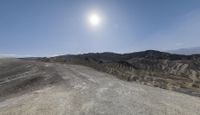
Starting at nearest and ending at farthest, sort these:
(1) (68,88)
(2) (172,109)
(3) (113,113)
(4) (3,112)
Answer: (3) (113,113) → (2) (172,109) → (4) (3,112) → (1) (68,88)


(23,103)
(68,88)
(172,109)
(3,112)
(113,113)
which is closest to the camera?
(113,113)

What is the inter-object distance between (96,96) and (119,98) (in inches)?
56.4

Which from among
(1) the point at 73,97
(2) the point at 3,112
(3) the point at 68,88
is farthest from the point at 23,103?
(3) the point at 68,88

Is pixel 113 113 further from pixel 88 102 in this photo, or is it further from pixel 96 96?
pixel 96 96

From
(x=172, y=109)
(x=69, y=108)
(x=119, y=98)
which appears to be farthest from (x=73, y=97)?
(x=172, y=109)

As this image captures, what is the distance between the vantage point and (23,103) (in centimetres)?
1177

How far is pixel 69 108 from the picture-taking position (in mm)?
10266

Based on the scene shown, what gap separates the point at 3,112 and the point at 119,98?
6.48 metres

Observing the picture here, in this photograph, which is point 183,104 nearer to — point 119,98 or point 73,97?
point 119,98

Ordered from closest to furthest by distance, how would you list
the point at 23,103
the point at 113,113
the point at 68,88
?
1. the point at 113,113
2. the point at 23,103
3. the point at 68,88

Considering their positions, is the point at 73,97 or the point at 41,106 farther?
the point at 73,97

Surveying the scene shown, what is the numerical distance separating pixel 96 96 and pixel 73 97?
142 centimetres

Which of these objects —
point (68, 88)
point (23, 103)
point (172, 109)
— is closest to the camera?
point (172, 109)

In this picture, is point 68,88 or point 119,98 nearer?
point 119,98
